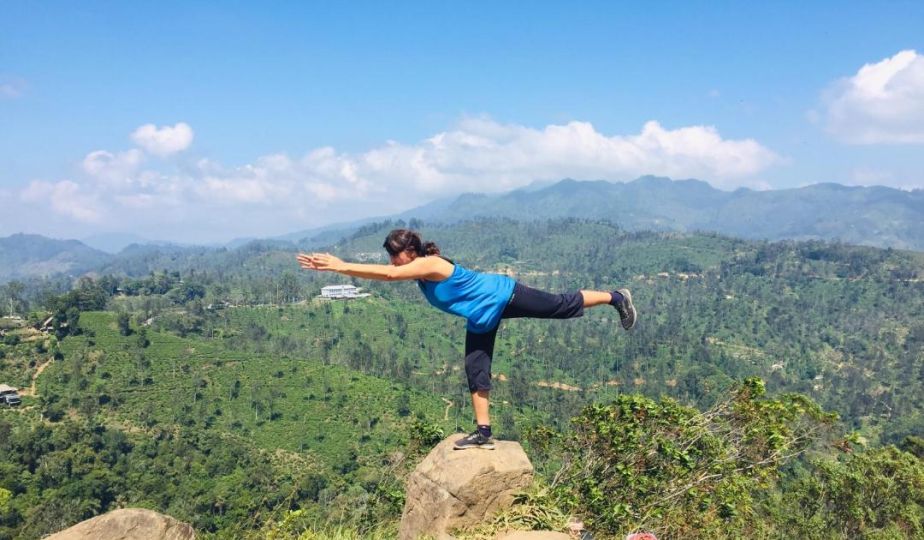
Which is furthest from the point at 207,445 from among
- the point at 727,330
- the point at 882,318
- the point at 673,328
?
the point at 882,318

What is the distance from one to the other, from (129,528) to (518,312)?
4.06 meters

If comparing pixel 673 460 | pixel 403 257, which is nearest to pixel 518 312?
pixel 403 257

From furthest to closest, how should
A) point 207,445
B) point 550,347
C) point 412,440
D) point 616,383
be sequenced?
point 550,347
point 616,383
point 207,445
point 412,440

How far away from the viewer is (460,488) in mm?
4484

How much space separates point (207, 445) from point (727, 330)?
107805 millimetres

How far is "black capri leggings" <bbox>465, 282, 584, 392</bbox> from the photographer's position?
463 cm

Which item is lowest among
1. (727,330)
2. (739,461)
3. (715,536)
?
(727,330)

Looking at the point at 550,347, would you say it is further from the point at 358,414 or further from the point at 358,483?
the point at 358,483

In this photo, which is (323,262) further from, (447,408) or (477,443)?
(447,408)

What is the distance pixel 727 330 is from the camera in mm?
116750

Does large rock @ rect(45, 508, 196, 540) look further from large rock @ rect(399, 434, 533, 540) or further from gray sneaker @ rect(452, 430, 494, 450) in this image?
gray sneaker @ rect(452, 430, 494, 450)

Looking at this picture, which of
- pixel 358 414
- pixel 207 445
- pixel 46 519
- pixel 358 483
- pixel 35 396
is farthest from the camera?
pixel 358 414

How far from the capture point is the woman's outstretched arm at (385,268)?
398cm

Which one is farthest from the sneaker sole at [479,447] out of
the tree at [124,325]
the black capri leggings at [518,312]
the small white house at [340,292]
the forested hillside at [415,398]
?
the small white house at [340,292]
